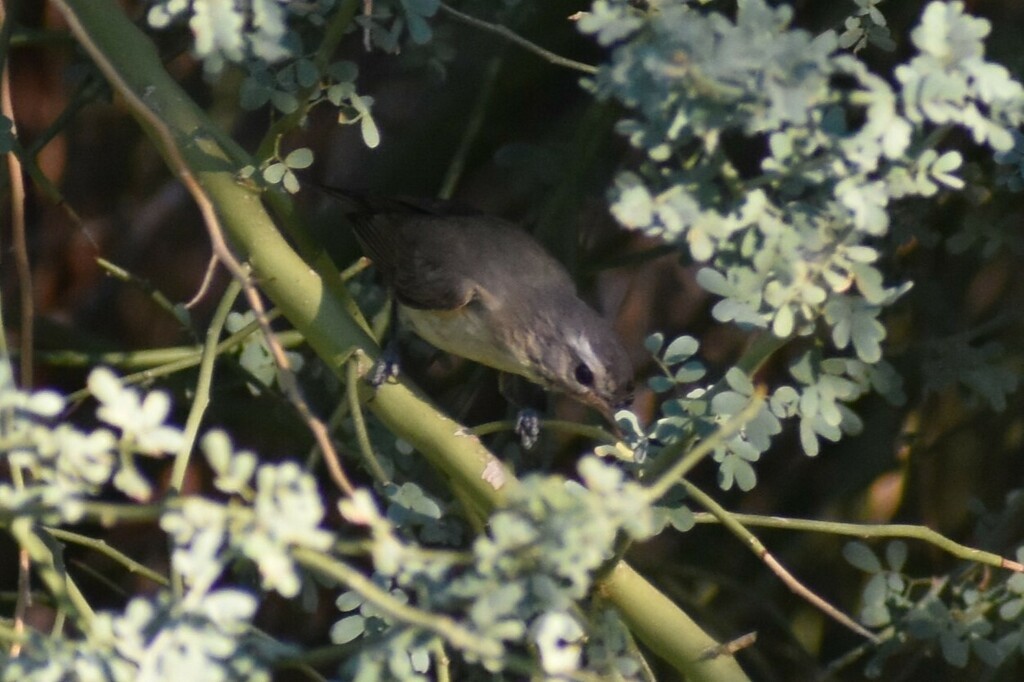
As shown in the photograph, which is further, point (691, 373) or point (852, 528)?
point (852, 528)

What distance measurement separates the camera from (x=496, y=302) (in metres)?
3.54

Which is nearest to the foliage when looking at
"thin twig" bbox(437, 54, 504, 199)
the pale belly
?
the pale belly

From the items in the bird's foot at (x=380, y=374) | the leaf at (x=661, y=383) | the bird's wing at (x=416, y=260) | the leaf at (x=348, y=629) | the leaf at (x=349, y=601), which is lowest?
the bird's wing at (x=416, y=260)

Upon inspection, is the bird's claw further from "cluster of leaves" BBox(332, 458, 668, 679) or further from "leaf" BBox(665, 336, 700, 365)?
"cluster of leaves" BBox(332, 458, 668, 679)

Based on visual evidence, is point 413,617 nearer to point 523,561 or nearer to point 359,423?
point 523,561

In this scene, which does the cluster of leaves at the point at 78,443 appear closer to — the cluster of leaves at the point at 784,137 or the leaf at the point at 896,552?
the cluster of leaves at the point at 784,137

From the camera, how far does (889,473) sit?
4.08 m

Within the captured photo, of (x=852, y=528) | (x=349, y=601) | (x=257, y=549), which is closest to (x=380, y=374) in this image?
(x=349, y=601)

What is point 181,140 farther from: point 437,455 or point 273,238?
point 437,455

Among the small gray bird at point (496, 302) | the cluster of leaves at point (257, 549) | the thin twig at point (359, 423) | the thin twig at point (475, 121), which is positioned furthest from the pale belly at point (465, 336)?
the cluster of leaves at point (257, 549)

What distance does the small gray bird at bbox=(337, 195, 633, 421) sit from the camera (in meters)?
3.26

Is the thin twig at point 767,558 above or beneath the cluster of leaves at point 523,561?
beneath

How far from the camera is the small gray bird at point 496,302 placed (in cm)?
326

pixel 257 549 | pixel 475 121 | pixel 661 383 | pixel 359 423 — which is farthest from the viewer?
pixel 475 121
